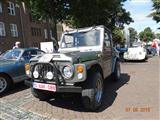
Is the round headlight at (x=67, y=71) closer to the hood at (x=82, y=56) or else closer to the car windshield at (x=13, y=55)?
the hood at (x=82, y=56)

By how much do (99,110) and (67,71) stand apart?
50.5 inches

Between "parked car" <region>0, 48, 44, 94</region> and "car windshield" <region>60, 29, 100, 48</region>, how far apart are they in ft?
6.49

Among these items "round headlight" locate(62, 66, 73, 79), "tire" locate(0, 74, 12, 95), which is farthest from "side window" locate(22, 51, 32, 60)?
"round headlight" locate(62, 66, 73, 79)

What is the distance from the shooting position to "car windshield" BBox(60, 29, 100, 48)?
7.02 meters

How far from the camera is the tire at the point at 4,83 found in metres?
7.74

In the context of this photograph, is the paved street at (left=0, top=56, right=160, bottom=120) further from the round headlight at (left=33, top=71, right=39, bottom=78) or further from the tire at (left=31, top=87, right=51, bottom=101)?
the round headlight at (left=33, top=71, right=39, bottom=78)

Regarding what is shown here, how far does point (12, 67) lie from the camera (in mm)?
8094

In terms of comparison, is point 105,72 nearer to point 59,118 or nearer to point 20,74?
point 59,118

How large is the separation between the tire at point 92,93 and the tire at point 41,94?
1.55 m

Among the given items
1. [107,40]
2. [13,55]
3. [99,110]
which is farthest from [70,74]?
[13,55]

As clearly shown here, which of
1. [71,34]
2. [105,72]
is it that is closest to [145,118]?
[105,72]

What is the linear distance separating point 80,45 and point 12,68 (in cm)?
268

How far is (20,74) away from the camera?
845 centimetres

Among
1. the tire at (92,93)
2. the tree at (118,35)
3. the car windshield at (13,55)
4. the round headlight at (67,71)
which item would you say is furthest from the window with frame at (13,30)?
the round headlight at (67,71)
